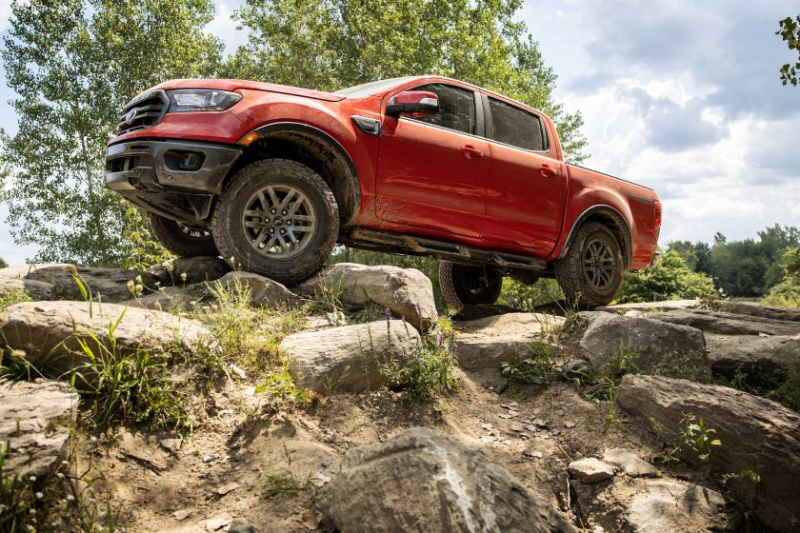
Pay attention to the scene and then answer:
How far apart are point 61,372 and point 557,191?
513cm

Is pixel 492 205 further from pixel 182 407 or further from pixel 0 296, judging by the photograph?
pixel 0 296

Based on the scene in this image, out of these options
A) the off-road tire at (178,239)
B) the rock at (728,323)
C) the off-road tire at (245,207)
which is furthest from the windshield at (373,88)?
the rock at (728,323)

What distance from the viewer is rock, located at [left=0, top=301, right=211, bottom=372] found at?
11.0 ft

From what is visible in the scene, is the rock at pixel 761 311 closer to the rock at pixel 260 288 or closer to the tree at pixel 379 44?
the rock at pixel 260 288

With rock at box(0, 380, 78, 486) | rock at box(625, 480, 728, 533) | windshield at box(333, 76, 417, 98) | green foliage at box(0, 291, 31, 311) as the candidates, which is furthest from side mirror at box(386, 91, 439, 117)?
rock at box(0, 380, 78, 486)

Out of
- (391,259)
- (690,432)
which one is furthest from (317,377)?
(391,259)

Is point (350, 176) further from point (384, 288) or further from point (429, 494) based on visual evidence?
point (429, 494)

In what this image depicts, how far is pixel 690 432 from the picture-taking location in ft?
13.0

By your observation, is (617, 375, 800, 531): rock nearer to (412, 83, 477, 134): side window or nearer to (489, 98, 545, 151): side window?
(412, 83, 477, 134): side window

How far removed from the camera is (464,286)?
8.60m

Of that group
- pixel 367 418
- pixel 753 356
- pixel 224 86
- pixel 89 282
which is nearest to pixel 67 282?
pixel 89 282

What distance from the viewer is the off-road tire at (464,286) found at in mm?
8477

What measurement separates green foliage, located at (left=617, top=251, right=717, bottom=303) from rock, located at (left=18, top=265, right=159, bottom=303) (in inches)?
426

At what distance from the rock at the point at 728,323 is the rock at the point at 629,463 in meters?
2.63
